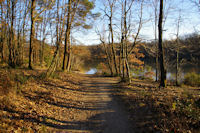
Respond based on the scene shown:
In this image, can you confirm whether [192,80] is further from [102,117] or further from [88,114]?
[88,114]

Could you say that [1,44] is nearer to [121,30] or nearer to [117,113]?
[121,30]

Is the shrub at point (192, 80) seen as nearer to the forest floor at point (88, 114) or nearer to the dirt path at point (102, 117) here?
the forest floor at point (88, 114)

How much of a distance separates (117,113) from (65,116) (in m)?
2.23

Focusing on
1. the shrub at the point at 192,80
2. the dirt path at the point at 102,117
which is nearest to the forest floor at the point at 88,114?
the dirt path at the point at 102,117

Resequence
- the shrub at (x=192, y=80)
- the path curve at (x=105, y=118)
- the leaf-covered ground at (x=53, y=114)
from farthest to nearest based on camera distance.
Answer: the shrub at (x=192, y=80) < the path curve at (x=105, y=118) < the leaf-covered ground at (x=53, y=114)

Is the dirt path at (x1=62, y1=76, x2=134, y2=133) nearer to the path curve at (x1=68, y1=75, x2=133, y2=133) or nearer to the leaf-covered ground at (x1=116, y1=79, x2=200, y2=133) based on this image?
the path curve at (x1=68, y1=75, x2=133, y2=133)

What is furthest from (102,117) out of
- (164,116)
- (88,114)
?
(164,116)

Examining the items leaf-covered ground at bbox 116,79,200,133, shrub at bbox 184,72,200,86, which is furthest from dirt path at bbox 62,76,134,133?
shrub at bbox 184,72,200,86

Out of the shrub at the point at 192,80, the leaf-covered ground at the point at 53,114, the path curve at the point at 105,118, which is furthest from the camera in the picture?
the shrub at the point at 192,80

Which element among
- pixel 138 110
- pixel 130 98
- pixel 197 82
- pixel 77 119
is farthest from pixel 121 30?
pixel 197 82

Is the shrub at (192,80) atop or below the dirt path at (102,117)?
atop

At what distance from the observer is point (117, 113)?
17.3 feet

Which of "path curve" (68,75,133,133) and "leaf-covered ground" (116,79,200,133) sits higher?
"leaf-covered ground" (116,79,200,133)

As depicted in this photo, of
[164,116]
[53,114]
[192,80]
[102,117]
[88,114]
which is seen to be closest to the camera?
[164,116]
